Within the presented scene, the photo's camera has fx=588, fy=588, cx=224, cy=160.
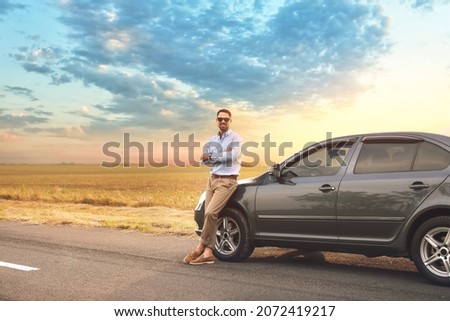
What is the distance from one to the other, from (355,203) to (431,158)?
3.28 ft

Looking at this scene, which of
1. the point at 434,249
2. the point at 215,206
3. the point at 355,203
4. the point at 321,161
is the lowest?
the point at 434,249

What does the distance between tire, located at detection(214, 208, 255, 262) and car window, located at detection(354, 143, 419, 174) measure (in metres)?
1.76

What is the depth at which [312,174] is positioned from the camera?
24.5 ft

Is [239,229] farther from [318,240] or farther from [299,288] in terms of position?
[299,288]

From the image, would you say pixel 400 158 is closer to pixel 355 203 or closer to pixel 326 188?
pixel 355 203

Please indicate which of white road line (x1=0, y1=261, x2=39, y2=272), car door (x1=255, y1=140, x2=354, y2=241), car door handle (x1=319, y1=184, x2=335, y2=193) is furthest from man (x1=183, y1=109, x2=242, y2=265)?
white road line (x1=0, y1=261, x2=39, y2=272)

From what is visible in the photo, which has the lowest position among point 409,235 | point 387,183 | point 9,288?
point 9,288

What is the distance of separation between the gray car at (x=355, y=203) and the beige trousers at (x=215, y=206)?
20 cm

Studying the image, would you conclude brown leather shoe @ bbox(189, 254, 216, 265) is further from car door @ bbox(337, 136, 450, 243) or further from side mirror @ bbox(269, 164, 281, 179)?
car door @ bbox(337, 136, 450, 243)

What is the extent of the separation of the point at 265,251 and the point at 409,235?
2902 millimetres

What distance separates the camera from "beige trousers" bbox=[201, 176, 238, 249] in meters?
7.88

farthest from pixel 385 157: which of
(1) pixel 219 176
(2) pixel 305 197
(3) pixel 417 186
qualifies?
(1) pixel 219 176

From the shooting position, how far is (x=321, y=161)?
296 inches

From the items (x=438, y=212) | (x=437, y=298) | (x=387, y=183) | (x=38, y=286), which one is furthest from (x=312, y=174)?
(x=38, y=286)
